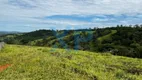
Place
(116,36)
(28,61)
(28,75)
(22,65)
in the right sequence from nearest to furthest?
(28,75)
(22,65)
(28,61)
(116,36)

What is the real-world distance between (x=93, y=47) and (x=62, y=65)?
296ft

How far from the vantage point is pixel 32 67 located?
46.6 feet

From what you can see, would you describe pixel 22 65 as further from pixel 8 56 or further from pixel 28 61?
pixel 8 56

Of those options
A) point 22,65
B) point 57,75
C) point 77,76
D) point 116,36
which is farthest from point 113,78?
point 116,36

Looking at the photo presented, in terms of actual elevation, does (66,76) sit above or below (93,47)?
above

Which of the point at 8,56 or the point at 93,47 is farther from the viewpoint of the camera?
the point at 93,47

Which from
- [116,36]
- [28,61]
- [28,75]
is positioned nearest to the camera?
[28,75]

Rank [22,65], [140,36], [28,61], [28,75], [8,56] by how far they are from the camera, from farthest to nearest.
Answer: [140,36], [8,56], [28,61], [22,65], [28,75]

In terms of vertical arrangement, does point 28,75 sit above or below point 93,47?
above

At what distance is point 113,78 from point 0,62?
7738 millimetres

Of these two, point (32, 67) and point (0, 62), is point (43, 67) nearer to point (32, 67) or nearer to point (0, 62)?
point (32, 67)

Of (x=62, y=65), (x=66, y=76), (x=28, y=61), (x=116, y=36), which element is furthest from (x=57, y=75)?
(x=116, y=36)

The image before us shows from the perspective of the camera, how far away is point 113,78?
13703mm

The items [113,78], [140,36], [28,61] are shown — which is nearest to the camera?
[113,78]
